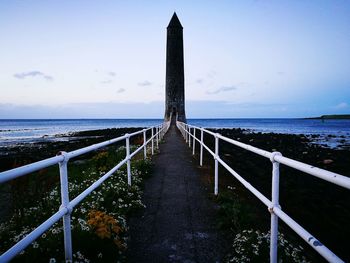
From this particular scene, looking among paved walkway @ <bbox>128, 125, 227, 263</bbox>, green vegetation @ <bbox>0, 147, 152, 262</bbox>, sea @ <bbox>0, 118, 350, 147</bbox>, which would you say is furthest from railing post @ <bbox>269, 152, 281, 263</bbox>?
sea @ <bbox>0, 118, 350, 147</bbox>

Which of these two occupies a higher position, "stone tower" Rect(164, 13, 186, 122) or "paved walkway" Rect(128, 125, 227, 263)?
"stone tower" Rect(164, 13, 186, 122)

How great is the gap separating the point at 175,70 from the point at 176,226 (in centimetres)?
2986

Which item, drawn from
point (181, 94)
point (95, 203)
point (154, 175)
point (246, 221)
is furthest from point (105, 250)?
point (181, 94)

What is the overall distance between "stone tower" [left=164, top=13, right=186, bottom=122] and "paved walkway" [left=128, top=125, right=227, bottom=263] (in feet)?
87.9

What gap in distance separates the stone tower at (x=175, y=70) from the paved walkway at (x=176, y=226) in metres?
26.8

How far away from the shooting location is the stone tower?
32.4 meters

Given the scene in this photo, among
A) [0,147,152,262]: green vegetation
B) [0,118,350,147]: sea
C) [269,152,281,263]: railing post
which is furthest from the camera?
[0,118,350,147]: sea

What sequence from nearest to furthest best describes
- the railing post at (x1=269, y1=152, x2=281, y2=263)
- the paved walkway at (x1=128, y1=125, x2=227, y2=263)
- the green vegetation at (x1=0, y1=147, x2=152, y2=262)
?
1. the railing post at (x1=269, y1=152, x2=281, y2=263)
2. the green vegetation at (x1=0, y1=147, x2=152, y2=262)
3. the paved walkway at (x1=128, y1=125, x2=227, y2=263)

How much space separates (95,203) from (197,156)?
6.26 m

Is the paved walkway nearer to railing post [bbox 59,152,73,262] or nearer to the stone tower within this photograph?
railing post [bbox 59,152,73,262]

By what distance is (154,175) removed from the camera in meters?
7.31

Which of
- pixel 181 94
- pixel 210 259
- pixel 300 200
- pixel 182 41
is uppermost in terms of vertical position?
pixel 182 41

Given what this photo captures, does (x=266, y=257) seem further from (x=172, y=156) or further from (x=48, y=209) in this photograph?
(x=172, y=156)

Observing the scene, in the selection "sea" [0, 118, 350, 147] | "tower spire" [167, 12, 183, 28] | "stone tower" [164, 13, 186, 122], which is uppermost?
"tower spire" [167, 12, 183, 28]
